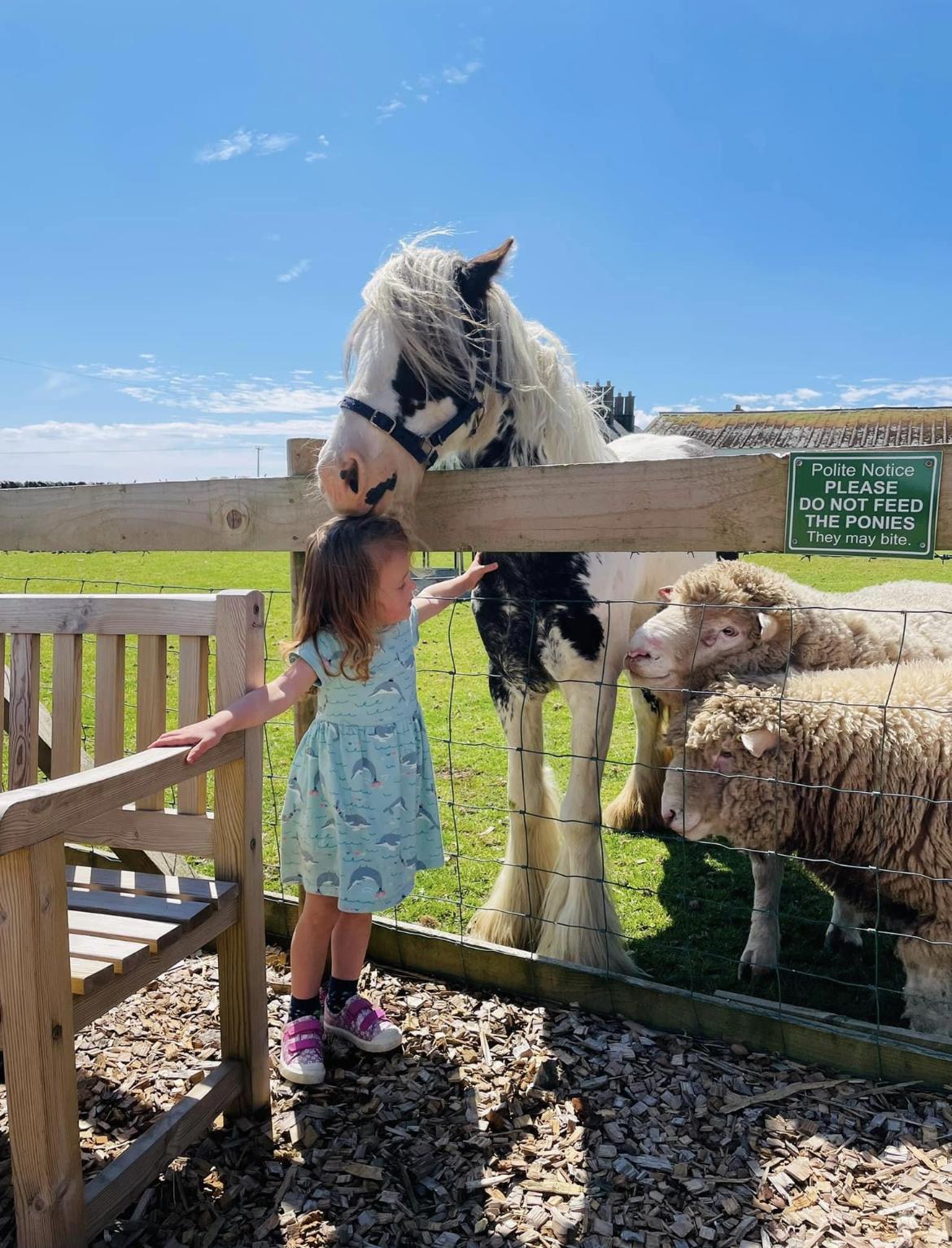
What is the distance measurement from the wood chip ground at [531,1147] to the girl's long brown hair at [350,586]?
1285mm

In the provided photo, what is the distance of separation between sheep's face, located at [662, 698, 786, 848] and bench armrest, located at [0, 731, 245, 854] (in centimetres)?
155

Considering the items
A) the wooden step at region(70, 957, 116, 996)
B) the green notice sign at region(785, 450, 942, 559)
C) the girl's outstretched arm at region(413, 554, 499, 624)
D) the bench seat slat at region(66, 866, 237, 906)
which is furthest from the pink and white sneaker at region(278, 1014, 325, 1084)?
the green notice sign at region(785, 450, 942, 559)

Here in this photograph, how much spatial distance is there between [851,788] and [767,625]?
0.65 m

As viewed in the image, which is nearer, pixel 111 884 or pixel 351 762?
pixel 111 884

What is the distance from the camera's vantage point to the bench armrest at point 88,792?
1.58 metres

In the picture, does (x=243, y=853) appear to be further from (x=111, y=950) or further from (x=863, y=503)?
(x=863, y=503)

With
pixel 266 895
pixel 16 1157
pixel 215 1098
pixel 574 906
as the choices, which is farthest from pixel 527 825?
pixel 16 1157

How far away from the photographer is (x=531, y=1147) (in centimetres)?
230

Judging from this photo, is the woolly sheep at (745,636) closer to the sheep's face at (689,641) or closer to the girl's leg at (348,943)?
the sheep's face at (689,641)

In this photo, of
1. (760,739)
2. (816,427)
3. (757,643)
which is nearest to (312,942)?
(760,739)

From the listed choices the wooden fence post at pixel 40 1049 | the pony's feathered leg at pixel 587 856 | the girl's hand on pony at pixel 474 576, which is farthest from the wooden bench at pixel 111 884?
the pony's feathered leg at pixel 587 856

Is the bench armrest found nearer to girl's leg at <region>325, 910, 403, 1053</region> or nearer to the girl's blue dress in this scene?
the girl's blue dress

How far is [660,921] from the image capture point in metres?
3.86

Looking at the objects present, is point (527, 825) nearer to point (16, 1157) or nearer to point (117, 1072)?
point (117, 1072)
